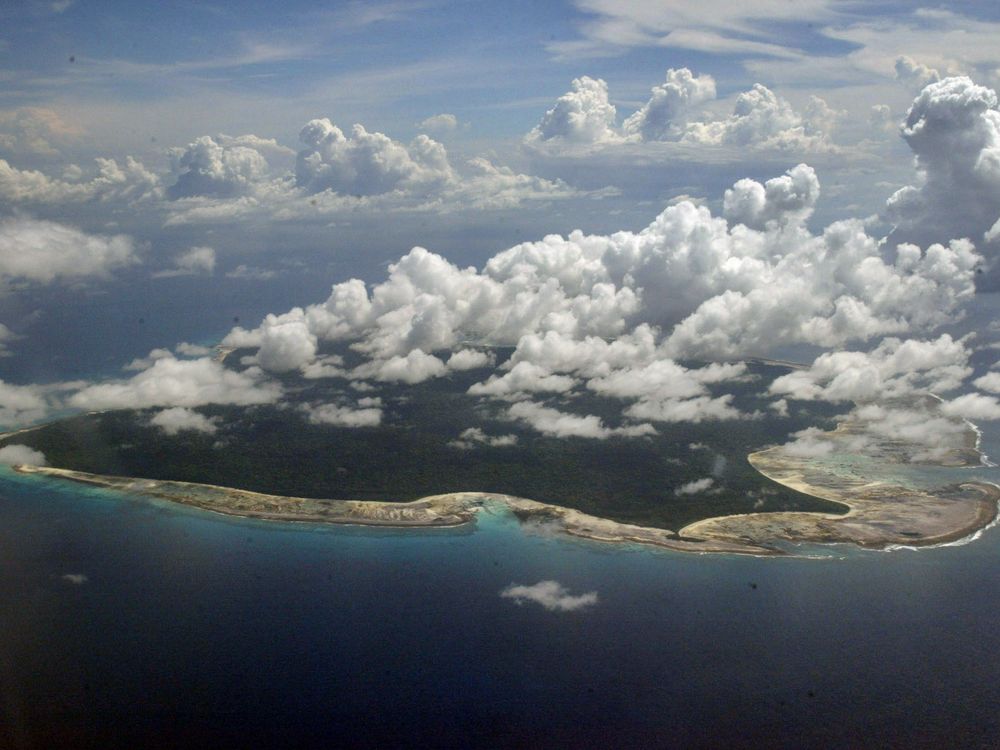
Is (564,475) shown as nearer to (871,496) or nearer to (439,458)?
(439,458)

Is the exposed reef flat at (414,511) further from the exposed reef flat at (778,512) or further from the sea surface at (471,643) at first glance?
the sea surface at (471,643)

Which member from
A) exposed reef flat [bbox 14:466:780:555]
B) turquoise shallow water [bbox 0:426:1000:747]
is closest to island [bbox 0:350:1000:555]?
exposed reef flat [bbox 14:466:780:555]

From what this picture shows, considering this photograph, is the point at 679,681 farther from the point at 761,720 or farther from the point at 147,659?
the point at 147,659

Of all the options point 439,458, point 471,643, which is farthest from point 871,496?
point 471,643

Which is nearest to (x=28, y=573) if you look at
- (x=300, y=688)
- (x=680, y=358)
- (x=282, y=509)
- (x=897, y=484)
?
(x=282, y=509)

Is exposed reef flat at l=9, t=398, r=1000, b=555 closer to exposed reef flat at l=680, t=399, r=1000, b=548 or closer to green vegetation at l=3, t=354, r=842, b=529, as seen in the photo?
exposed reef flat at l=680, t=399, r=1000, b=548

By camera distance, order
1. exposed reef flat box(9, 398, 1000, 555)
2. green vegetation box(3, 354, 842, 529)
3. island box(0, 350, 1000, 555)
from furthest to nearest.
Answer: green vegetation box(3, 354, 842, 529) → island box(0, 350, 1000, 555) → exposed reef flat box(9, 398, 1000, 555)

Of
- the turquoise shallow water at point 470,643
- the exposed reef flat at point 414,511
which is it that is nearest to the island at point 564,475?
the exposed reef flat at point 414,511
